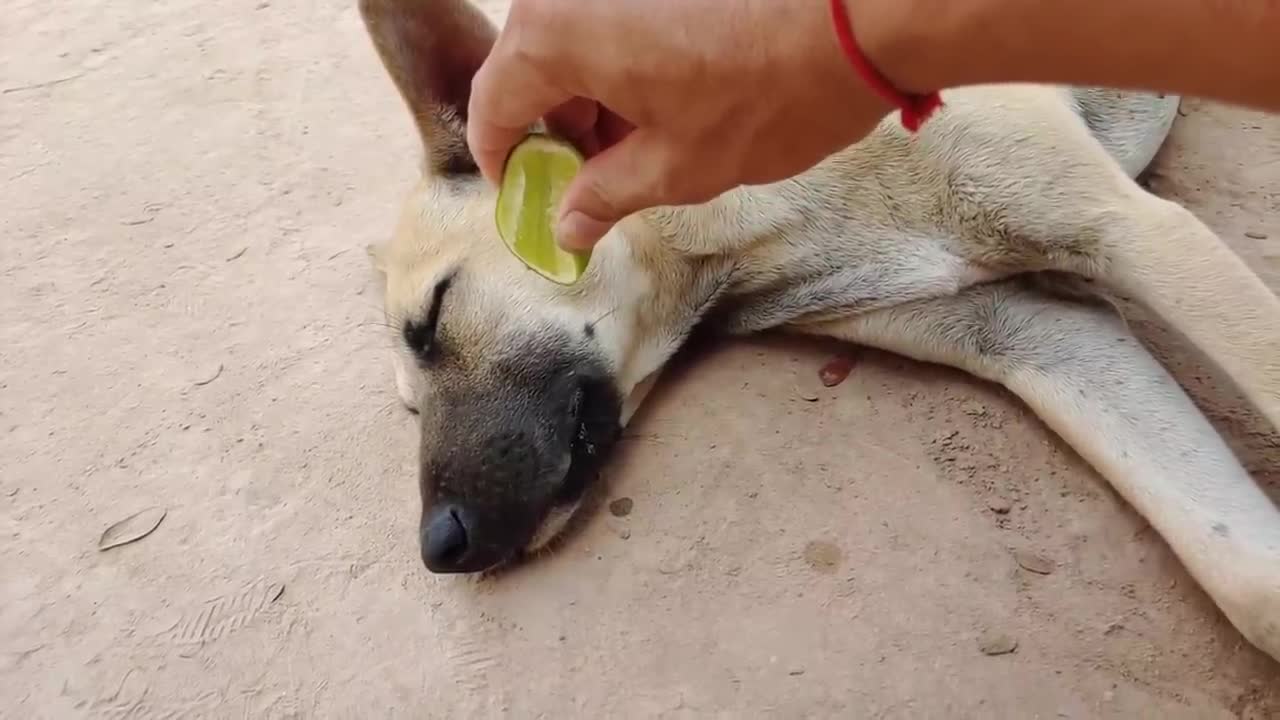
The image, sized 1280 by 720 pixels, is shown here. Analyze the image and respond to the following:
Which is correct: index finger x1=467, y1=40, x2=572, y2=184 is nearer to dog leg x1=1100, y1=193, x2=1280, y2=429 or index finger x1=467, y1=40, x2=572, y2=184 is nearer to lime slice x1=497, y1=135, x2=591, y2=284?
lime slice x1=497, y1=135, x2=591, y2=284

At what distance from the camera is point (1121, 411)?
167cm

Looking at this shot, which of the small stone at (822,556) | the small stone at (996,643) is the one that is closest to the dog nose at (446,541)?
the small stone at (822,556)

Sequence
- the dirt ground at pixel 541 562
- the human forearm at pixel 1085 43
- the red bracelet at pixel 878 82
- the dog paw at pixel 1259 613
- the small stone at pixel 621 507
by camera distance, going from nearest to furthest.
→ 1. the human forearm at pixel 1085 43
2. the red bracelet at pixel 878 82
3. the dog paw at pixel 1259 613
4. the dirt ground at pixel 541 562
5. the small stone at pixel 621 507

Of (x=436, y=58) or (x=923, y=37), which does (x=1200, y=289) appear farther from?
(x=436, y=58)

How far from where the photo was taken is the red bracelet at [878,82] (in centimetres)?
90

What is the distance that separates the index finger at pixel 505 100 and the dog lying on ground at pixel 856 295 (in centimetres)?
50

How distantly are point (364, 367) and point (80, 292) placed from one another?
79 cm

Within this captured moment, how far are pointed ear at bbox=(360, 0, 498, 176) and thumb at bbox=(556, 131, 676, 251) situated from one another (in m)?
0.62

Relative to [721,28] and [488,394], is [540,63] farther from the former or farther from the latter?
[488,394]

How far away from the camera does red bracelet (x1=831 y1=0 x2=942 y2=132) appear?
902mm

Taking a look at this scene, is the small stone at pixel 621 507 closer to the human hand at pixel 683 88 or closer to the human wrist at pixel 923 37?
the human hand at pixel 683 88

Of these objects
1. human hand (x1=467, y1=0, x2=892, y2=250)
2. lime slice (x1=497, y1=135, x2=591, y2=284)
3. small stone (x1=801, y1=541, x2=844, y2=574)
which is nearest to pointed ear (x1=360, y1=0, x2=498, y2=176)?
lime slice (x1=497, y1=135, x2=591, y2=284)

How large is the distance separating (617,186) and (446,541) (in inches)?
28.3

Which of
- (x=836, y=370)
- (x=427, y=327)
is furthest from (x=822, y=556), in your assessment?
(x=427, y=327)
